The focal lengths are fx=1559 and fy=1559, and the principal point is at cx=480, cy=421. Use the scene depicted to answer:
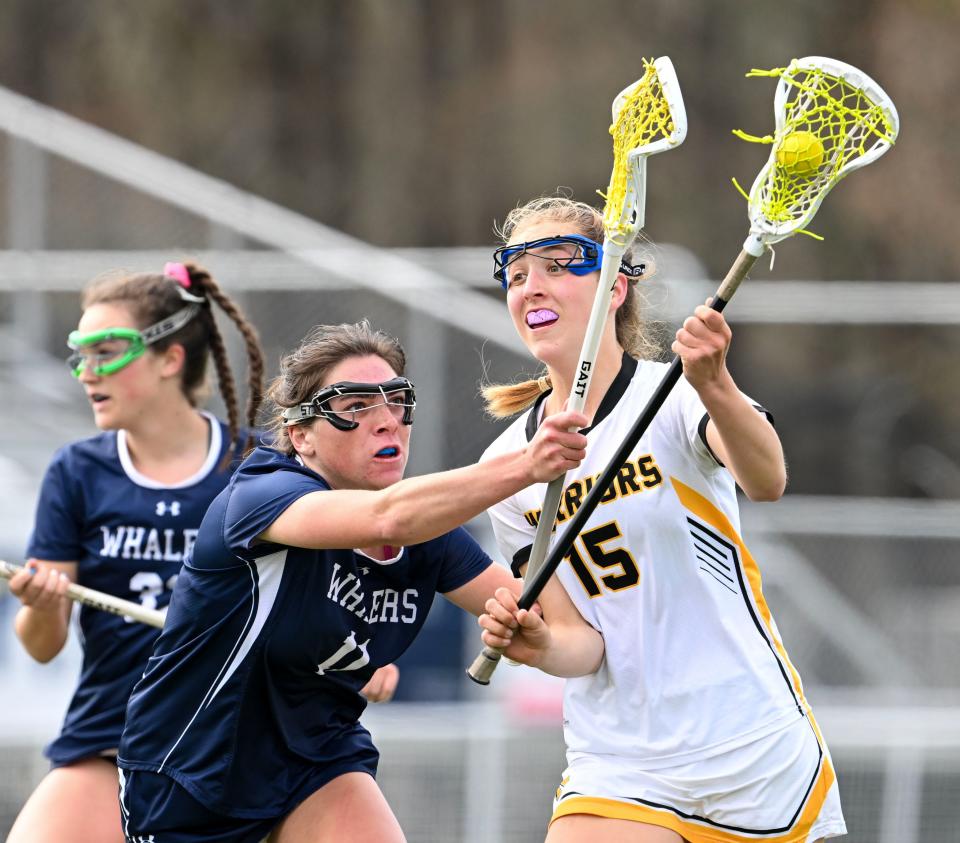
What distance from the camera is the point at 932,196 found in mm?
16328

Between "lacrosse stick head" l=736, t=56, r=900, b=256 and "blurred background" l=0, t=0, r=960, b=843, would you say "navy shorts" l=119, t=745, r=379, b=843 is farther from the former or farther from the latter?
"blurred background" l=0, t=0, r=960, b=843

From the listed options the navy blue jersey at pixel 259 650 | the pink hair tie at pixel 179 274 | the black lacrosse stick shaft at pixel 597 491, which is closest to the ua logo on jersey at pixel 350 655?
the navy blue jersey at pixel 259 650

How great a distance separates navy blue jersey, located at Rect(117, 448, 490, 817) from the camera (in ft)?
11.3

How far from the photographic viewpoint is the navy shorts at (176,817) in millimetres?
3529

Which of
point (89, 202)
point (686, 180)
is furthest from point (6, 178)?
point (686, 180)

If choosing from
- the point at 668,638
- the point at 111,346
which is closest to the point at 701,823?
the point at 668,638

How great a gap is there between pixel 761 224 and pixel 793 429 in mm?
11122

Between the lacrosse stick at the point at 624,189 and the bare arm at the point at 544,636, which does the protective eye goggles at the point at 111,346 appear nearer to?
the bare arm at the point at 544,636

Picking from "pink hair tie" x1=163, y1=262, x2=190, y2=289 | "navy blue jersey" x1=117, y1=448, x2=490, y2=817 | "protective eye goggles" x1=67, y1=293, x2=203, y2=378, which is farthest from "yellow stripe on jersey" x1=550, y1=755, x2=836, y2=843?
"pink hair tie" x1=163, y1=262, x2=190, y2=289

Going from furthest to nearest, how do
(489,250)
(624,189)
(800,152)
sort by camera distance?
(489,250), (624,189), (800,152)

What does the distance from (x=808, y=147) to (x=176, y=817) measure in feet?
6.62

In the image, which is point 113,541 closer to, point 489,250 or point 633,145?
point 633,145

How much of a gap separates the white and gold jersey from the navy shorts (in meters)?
0.76

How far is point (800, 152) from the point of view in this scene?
10.4 ft
